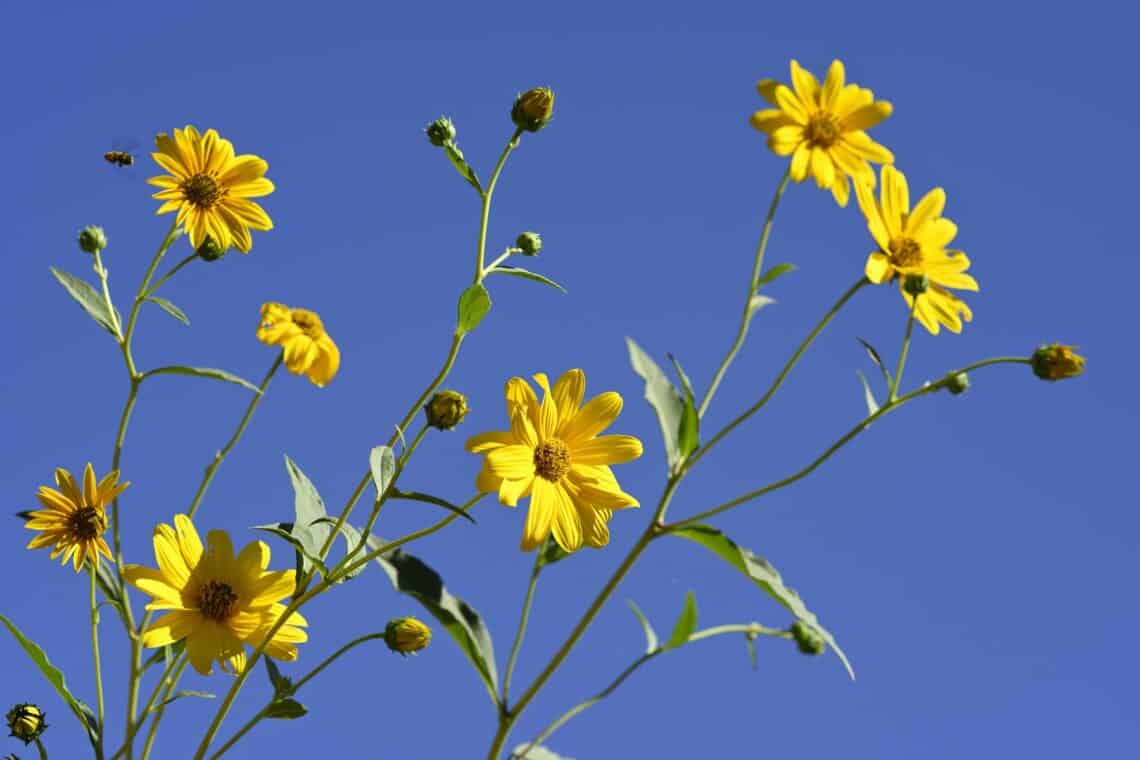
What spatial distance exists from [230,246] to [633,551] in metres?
1.10

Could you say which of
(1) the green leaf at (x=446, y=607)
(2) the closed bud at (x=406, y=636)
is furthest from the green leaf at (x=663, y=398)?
(2) the closed bud at (x=406, y=636)

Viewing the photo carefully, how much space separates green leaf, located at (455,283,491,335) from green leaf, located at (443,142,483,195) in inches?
14.4

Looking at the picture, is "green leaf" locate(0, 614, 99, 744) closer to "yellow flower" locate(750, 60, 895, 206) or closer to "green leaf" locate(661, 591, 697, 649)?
"green leaf" locate(661, 591, 697, 649)

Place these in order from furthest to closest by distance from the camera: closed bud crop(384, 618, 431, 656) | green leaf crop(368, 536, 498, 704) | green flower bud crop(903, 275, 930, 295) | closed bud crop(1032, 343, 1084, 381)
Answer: closed bud crop(1032, 343, 1084, 381) → green flower bud crop(903, 275, 930, 295) → closed bud crop(384, 618, 431, 656) → green leaf crop(368, 536, 498, 704)

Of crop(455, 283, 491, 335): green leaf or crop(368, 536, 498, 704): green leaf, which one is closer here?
crop(368, 536, 498, 704): green leaf

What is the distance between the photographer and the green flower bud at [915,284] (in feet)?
5.99

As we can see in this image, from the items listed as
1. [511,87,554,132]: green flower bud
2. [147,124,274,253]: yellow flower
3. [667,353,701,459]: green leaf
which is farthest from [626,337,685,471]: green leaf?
[147,124,274,253]: yellow flower

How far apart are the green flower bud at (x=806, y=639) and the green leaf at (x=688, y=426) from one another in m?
0.36

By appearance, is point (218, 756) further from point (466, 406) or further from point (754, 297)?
point (754, 297)

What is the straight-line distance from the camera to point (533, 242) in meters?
2.25

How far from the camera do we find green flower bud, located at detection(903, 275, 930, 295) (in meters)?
1.83

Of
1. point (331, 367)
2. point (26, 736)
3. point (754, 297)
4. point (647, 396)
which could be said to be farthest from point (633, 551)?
point (26, 736)

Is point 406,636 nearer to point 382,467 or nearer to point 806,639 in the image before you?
point 382,467

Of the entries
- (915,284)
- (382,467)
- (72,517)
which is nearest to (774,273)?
(915,284)
